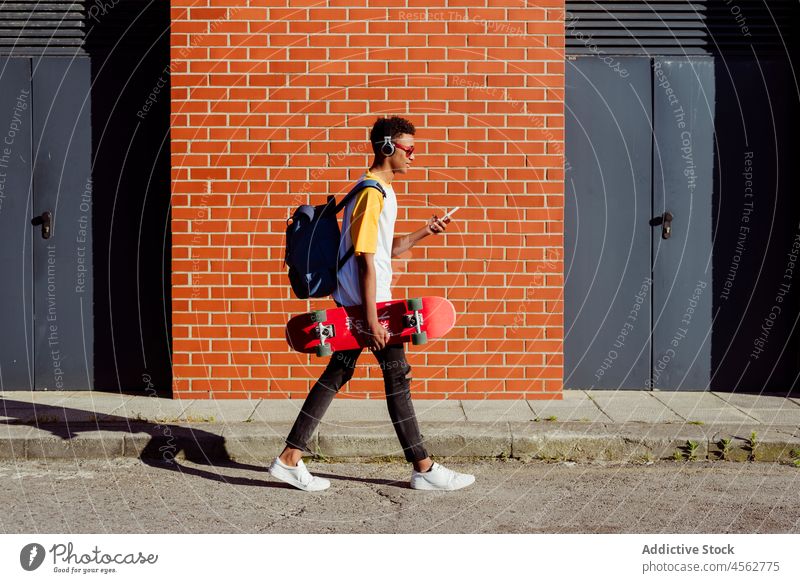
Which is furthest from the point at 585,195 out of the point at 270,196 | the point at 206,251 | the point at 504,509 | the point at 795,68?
the point at 504,509

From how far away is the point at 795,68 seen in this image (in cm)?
833

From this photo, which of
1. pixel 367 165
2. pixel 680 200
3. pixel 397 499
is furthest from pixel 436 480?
pixel 680 200

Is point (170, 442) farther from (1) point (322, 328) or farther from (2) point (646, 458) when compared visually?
(2) point (646, 458)

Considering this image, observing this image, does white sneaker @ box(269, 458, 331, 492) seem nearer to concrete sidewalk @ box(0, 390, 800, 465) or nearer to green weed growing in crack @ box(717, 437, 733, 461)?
concrete sidewalk @ box(0, 390, 800, 465)

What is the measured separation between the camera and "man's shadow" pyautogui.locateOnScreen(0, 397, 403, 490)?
6.21 meters

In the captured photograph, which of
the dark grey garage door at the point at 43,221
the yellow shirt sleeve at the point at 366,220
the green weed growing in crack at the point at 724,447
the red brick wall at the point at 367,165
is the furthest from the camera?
the dark grey garage door at the point at 43,221

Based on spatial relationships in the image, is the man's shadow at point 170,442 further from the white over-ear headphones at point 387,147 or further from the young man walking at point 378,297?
the white over-ear headphones at point 387,147

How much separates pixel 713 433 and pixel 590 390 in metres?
1.81

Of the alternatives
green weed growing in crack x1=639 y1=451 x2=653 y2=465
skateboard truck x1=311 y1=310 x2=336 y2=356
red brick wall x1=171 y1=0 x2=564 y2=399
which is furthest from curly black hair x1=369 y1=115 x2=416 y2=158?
green weed growing in crack x1=639 y1=451 x2=653 y2=465

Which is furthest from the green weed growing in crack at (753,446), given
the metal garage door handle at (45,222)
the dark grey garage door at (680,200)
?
the metal garage door handle at (45,222)

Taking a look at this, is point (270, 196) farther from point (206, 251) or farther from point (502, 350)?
point (502, 350)

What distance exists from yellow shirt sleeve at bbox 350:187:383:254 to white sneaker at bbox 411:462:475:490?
1.33m

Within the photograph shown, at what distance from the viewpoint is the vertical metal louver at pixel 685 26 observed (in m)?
8.30

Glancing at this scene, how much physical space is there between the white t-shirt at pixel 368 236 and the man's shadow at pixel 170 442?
1.19 m
